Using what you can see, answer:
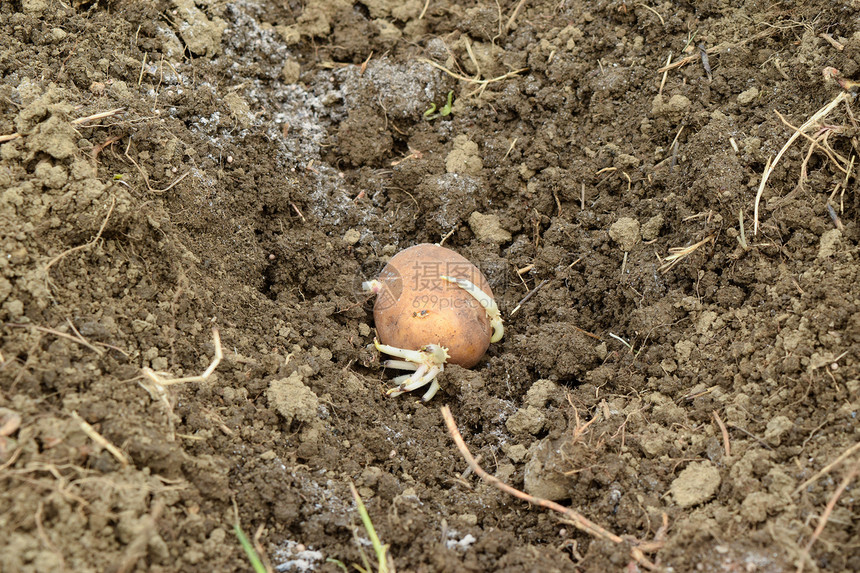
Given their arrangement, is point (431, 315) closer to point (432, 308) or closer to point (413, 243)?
point (432, 308)

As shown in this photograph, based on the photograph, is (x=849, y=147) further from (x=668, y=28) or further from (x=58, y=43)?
(x=58, y=43)

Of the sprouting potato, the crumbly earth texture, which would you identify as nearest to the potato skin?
the sprouting potato

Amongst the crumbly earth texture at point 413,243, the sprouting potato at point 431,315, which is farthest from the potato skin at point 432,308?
the crumbly earth texture at point 413,243

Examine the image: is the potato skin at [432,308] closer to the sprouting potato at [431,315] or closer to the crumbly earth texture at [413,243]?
the sprouting potato at [431,315]

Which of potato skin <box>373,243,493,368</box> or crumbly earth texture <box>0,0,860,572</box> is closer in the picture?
crumbly earth texture <box>0,0,860,572</box>

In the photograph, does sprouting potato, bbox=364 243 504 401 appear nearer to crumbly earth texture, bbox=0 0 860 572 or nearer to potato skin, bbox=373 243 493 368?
potato skin, bbox=373 243 493 368
